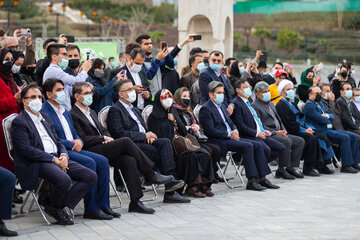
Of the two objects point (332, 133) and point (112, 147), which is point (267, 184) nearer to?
point (332, 133)

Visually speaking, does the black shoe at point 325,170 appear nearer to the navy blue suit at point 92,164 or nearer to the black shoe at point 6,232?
the navy blue suit at point 92,164

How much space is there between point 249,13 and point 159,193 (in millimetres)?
68742

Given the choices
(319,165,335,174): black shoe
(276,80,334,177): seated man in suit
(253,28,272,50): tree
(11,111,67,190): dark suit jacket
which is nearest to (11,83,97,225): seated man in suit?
(11,111,67,190): dark suit jacket

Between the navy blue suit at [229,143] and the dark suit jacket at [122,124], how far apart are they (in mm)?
1608

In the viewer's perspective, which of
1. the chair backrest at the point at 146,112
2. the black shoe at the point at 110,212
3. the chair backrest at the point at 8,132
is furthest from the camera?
the chair backrest at the point at 146,112

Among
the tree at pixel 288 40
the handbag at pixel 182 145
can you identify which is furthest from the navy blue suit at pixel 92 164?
the tree at pixel 288 40

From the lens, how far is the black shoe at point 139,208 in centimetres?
912

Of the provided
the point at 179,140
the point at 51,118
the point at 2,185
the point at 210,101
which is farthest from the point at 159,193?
the point at 2,185

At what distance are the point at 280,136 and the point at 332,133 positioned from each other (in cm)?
171

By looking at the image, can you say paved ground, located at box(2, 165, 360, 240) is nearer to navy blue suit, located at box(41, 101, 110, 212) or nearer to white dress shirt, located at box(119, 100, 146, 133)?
navy blue suit, located at box(41, 101, 110, 212)

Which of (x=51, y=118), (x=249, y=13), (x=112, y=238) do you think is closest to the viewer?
(x=112, y=238)

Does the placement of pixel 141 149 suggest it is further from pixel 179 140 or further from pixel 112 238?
pixel 112 238

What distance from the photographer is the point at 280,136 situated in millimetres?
12477

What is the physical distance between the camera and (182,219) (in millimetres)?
8836
